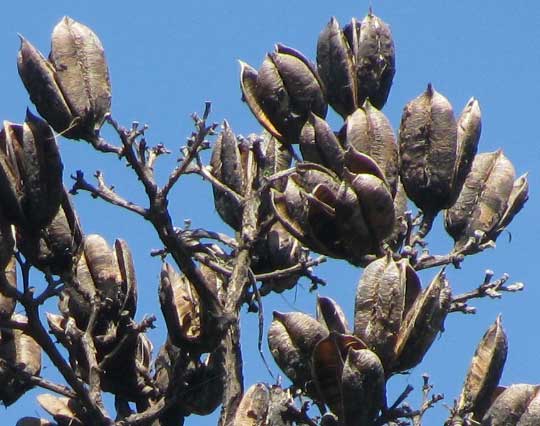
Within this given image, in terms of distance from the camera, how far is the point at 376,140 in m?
5.21

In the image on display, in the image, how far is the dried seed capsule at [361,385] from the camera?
445 centimetres

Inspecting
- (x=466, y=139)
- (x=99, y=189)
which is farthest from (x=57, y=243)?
(x=466, y=139)

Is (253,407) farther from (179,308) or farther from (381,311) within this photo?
(179,308)

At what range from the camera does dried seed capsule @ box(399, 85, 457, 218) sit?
5.23m

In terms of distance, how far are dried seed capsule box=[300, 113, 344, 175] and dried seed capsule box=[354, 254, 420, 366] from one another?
0.67 m

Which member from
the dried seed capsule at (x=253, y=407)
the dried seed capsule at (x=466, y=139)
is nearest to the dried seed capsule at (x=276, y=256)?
the dried seed capsule at (x=466, y=139)

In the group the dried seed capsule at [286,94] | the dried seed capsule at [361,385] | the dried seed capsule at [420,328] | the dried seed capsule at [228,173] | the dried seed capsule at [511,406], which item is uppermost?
the dried seed capsule at [286,94]

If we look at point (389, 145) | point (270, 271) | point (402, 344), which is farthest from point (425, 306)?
point (270, 271)

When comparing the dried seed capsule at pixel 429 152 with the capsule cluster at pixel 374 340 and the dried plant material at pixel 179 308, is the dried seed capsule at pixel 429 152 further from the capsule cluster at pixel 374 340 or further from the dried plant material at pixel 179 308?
the dried plant material at pixel 179 308

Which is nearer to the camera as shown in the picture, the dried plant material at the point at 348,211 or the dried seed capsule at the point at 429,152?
the dried plant material at the point at 348,211

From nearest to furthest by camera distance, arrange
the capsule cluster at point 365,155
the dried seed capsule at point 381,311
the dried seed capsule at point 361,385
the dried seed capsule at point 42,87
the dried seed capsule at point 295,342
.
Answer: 1. the dried seed capsule at point 361,385
2. the dried seed capsule at point 381,311
3. the dried seed capsule at point 295,342
4. the capsule cluster at point 365,155
5. the dried seed capsule at point 42,87

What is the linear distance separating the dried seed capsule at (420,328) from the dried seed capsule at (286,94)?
1.17 meters

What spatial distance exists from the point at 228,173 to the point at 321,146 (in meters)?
0.59

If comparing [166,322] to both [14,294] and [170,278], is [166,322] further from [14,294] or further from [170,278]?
[14,294]
